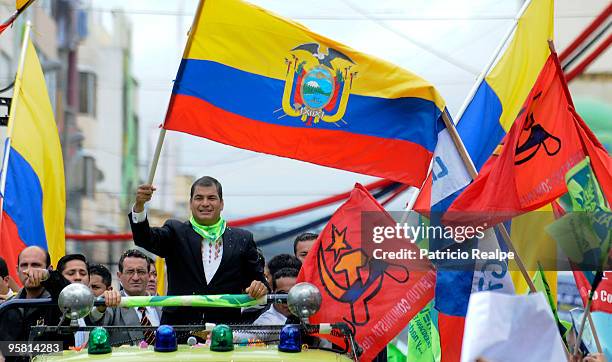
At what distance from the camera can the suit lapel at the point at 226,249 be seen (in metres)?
7.48

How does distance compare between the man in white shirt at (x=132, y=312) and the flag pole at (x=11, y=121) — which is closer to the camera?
the man in white shirt at (x=132, y=312)

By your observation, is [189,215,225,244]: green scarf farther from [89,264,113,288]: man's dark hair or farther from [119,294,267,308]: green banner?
[89,264,113,288]: man's dark hair

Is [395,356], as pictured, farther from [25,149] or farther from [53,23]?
[53,23]

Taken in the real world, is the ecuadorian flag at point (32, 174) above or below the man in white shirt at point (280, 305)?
above

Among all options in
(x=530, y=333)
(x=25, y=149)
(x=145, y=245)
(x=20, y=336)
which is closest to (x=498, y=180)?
(x=145, y=245)

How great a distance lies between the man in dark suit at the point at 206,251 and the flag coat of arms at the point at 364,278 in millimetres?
486

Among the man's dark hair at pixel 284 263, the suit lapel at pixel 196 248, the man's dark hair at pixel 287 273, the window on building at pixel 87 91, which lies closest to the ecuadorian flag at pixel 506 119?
the man's dark hair at pixel 284 263

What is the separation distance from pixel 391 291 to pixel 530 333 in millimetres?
2828

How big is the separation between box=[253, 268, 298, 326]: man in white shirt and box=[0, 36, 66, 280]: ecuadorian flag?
3.31 m

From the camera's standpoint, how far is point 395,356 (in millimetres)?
8922

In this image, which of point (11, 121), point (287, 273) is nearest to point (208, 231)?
point (287, 273)

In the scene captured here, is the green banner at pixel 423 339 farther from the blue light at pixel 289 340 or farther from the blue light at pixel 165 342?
the blue light at pixel 165 342

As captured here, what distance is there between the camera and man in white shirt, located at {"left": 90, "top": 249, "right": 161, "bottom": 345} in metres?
6.61

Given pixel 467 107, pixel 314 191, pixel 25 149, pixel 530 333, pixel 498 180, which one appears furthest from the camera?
pixel 314 191
